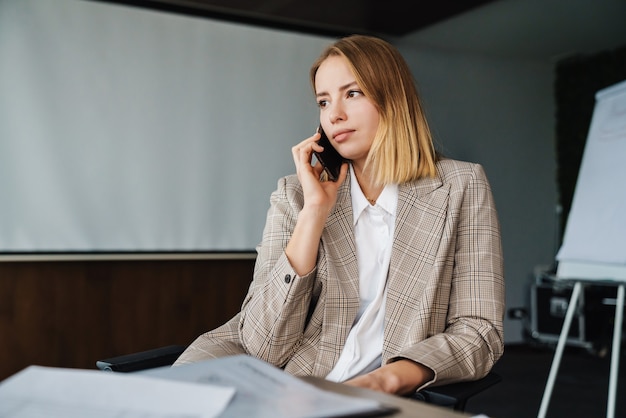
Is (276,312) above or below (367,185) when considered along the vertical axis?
below

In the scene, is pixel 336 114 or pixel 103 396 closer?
pixel 103 396

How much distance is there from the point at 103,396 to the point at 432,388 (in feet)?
2.44

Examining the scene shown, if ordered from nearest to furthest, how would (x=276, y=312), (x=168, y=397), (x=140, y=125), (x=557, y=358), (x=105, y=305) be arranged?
(x=168, y=397) < (x=276, y=312) < (x=557, y=358) < (x=105, y=305) < (x=140, y=125)

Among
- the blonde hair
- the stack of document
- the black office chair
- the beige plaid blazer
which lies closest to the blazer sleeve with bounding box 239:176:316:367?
the beige plaid blazer

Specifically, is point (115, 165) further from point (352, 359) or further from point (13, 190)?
point (352, 359)

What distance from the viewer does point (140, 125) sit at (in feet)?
15.1

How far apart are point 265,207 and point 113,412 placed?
175 inches

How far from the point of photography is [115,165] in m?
4.51

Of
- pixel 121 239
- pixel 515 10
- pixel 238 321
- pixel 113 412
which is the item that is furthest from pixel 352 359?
pixel 515 10

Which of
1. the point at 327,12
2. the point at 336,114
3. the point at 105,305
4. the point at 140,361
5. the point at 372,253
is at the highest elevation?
the point at 327,12

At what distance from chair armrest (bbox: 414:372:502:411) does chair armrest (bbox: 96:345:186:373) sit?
71 cm

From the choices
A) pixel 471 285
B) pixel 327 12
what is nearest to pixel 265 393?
pixel 471 285

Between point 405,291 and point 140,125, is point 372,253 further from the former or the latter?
point 140,125

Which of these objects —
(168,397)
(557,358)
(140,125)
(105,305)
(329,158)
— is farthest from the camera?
(140,125)
